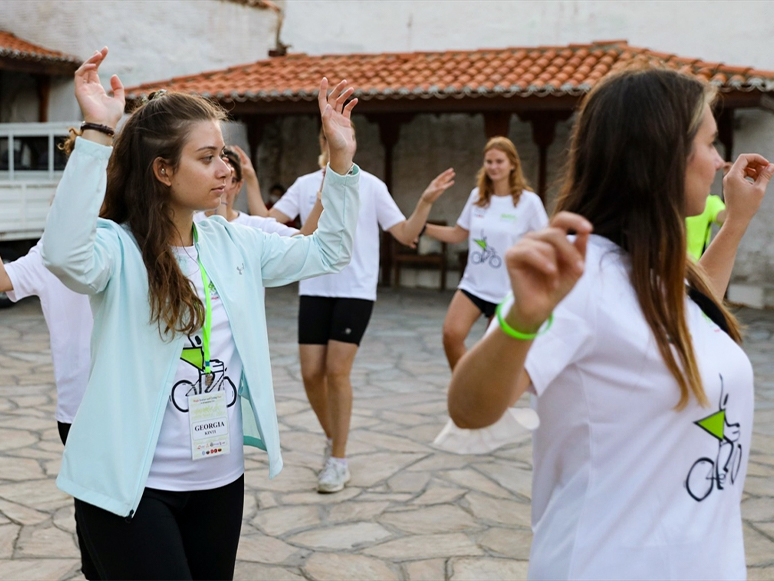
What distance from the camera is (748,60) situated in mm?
13727

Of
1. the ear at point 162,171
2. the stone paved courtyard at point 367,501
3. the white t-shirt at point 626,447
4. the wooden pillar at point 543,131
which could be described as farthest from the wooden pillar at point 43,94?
the white t-shirt at point 626,447

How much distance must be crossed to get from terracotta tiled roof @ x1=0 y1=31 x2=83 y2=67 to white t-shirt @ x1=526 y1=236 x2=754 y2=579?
14.9m

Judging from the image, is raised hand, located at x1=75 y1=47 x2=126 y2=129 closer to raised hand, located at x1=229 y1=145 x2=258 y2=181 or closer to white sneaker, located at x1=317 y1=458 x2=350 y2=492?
raised hand, located at x1=229 y1=145 x2=258 y2=181

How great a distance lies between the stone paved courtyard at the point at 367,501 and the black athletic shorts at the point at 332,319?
2.73 feet

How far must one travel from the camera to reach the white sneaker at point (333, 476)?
4.84m

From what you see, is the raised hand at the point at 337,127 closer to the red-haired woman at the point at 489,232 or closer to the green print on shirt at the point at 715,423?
the green print on shirt at the point at 715,423

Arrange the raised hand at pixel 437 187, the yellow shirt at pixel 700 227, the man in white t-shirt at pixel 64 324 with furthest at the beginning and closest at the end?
the yellow shirt at pixel 700 227, the raised hand at pixel 437 187, the man in white t-shirt at pixel 64 324

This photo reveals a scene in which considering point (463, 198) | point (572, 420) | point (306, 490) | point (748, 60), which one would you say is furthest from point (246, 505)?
point (748, 60)

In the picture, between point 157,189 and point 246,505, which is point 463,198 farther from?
point 157,189

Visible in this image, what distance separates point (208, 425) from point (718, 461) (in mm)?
1194

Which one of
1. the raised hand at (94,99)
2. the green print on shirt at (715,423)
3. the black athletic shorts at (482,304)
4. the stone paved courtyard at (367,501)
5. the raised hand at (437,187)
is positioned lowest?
the stone paved courtyard at (367,501)

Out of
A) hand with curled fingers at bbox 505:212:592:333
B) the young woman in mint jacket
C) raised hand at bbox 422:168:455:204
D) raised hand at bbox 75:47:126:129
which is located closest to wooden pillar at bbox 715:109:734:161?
raised hand at bbox 422:168:455:204

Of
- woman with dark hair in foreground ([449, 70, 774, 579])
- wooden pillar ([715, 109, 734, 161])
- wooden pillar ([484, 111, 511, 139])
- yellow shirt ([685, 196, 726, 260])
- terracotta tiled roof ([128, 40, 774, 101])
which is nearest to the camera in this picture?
woman with dark hair in foreground ([449, 70, 774, 579])

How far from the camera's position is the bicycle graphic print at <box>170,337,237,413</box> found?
2164mm
